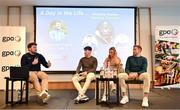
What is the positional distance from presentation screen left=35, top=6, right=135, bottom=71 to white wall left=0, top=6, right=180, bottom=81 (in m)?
0.19

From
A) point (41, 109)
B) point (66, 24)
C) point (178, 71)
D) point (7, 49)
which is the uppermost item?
point (66, 24)

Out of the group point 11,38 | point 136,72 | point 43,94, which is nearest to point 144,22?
point 136,72

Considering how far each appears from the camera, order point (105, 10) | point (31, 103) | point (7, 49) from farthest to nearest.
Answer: point (105, 10), point (7, 49), point (31, 103)

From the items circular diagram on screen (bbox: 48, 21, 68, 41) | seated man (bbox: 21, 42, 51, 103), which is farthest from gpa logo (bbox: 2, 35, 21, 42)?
seated man (bbox: 21, 42, 51, 103)

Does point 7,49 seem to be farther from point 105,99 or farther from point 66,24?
point 105,99

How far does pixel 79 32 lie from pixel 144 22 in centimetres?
175

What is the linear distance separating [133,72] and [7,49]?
11.3ft

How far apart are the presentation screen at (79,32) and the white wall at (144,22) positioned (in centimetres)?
19

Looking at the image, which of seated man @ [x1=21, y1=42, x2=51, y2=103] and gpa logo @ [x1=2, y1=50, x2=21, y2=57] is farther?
gpa logo @ [x1=2, y1=50, x2=21, y2=57]

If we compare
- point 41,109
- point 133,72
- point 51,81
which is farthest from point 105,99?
point 51,81

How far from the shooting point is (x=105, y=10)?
750 cm

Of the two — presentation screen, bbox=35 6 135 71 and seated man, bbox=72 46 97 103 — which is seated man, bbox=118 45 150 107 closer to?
seated man, bbox=72 46 97 103

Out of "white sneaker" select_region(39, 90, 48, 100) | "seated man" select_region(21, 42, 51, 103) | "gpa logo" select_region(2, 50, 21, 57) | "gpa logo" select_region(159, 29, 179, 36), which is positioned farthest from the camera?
"gpa logo" select_region(159, 29, 179, 36)

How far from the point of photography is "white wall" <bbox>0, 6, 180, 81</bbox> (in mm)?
7488
